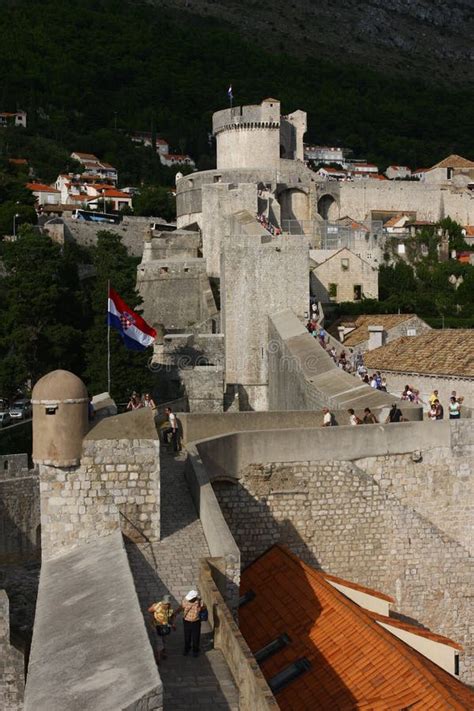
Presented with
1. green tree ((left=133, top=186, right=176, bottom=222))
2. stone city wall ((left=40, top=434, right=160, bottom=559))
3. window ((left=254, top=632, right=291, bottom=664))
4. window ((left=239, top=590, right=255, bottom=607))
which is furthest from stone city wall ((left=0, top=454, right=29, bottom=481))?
green tree ((left=133, top=186, right=176, bottom=222))

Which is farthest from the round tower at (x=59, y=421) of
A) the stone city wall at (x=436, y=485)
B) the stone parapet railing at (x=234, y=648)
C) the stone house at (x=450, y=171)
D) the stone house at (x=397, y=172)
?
the stone house at (x=397, y=172)

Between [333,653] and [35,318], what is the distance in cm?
Answer: 2760

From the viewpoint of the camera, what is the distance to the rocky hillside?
155750 millimetres

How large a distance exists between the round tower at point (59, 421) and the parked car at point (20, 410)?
2171cm

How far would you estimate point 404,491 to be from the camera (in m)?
11.5

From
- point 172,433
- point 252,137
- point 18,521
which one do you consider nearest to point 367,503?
point 172,433

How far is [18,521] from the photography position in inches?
802

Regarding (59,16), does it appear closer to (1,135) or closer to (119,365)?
(1,135)

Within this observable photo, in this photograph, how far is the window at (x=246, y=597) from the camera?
9389 millimetres

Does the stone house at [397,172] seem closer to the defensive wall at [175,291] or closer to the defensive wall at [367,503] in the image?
the defensive wall at [175,291]

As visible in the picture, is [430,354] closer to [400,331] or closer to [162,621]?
[400,331]

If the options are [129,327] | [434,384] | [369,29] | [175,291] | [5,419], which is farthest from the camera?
[369,29]

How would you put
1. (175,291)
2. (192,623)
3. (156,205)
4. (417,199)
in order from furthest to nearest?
1. (156,205)
2. (417,199)
3. (175,291)
4. (192,623)

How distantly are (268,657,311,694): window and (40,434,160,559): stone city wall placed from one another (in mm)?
1692
